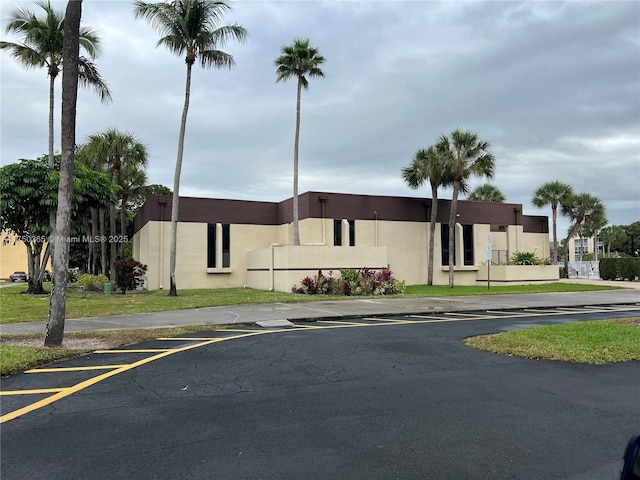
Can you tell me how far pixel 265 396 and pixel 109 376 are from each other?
260 centimetres

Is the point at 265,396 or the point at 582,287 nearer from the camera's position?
the point at 265,396

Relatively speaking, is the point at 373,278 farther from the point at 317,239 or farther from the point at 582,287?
the point at 582,287

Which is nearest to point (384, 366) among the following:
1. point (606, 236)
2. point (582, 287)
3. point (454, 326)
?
point (454, 326)

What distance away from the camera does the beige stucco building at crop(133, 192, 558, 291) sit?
95.3 ft

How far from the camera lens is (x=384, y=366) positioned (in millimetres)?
7453

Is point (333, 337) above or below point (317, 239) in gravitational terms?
below

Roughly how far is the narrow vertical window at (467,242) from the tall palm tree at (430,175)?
10.8 ft

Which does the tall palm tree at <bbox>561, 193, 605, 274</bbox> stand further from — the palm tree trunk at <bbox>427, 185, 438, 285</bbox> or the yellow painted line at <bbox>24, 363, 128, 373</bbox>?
the yellow painted line at <bbox>24, 363, 128, 373</bbox>

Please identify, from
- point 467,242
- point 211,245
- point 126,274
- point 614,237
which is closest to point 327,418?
point 126,274

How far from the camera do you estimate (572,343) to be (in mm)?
8891

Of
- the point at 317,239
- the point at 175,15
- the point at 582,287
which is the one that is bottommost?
the point at 582,287

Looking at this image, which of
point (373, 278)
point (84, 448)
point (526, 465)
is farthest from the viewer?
point (373, 278)

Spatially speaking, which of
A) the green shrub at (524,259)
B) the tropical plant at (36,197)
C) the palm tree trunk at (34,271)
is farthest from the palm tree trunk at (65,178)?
the green shrub at (524,259)

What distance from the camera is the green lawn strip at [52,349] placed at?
743 cm
